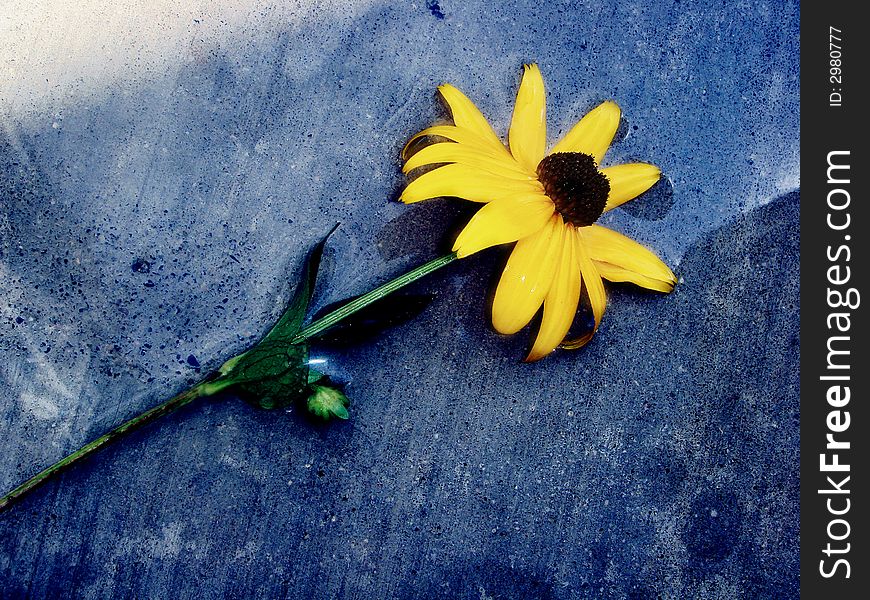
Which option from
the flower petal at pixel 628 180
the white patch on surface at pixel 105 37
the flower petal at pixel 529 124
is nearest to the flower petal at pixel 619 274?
the flower petal at pixel 628 180

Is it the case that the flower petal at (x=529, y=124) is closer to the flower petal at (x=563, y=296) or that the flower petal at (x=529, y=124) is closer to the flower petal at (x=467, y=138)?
the flower petal at (x=467, y=138)

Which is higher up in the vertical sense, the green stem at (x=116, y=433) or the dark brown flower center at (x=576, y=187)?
the dark brown flower center at (x=576, y=187)

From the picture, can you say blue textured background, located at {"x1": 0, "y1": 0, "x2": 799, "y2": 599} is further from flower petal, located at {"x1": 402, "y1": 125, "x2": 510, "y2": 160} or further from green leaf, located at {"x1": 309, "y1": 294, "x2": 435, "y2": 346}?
flower petal, located at {"x1": 402, "y1": 125, "x2": 510, "y2": 160}

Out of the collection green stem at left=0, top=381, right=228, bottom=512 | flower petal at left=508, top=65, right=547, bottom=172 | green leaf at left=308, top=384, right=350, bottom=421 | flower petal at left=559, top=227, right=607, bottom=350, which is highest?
flower petal at left=508, top=65, right=547, bottom=172

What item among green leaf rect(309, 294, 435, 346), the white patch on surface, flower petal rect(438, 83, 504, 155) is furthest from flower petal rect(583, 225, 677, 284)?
the white patch on surface

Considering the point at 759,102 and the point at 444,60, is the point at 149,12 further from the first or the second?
the point at 759,102

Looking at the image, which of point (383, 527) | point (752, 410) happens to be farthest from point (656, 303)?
point (383, 527)

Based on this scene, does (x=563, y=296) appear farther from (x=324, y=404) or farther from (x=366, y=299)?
(x=324, y=404)
